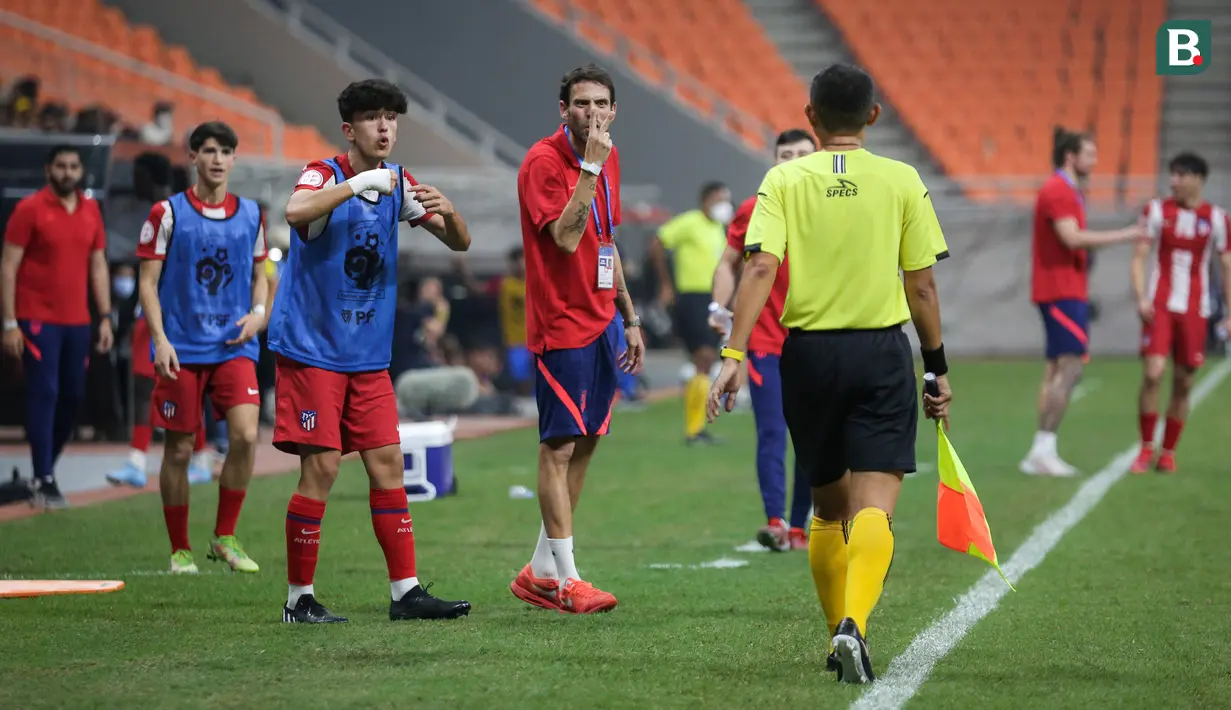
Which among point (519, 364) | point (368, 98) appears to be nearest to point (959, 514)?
point (368, 98)

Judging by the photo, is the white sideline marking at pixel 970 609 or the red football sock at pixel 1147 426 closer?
the white sideline marking at pixel 970 609

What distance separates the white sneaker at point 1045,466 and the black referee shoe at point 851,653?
715 cm

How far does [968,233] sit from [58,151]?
64.3 feet

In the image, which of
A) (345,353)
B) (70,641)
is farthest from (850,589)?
(70,641)

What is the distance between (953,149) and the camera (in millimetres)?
29828

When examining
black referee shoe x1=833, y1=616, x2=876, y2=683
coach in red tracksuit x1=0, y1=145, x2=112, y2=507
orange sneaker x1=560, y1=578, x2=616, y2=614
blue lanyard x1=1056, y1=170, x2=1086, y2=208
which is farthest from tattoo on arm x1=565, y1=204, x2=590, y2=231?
blue lanyard x1=1056, y1=170, x2=1086, y2=208

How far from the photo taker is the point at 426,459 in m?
10.9

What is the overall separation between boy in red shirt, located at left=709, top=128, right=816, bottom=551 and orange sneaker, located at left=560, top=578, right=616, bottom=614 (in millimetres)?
2059

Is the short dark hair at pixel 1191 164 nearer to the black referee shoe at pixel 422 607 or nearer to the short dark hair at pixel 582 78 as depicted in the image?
A: the short dark hair at pixel 582 78

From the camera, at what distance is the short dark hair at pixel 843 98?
5.33 meters

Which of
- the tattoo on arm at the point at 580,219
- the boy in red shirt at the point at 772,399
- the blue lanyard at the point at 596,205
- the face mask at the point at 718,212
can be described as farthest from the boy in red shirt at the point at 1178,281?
the tattoo on arm at the point at 580,219

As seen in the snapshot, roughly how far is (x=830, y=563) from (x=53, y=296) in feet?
20.8

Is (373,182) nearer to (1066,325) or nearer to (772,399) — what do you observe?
(772,399)

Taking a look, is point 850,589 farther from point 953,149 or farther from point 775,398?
point 953,149
